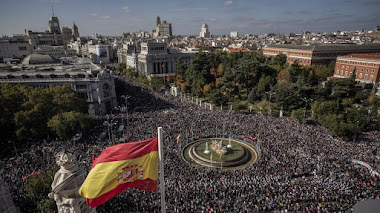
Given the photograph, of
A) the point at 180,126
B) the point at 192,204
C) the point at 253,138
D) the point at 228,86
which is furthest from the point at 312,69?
the point at 192,204

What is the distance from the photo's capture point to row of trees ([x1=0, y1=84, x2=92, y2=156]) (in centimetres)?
3173

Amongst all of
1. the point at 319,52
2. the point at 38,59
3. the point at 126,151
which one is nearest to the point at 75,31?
the point at 38,59

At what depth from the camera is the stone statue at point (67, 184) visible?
7.43m

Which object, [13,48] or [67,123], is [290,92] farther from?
[13,48]

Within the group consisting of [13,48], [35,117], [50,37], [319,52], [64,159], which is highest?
[50,37]

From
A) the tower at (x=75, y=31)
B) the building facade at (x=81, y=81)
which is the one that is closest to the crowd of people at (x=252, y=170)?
the building facade at (x=81, y=81)

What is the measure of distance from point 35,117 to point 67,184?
3076 cm

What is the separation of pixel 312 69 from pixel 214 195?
5434cm

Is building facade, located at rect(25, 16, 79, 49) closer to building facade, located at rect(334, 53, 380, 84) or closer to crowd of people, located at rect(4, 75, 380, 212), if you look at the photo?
crowd of people, located at rect(4, 75, 380, 212)

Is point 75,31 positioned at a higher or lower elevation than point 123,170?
higher

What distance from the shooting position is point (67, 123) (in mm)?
31594

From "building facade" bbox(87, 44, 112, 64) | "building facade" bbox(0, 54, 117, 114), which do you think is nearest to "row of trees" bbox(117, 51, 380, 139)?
"building facade" bbox(0, 54, 117, 114)

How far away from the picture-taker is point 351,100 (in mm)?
45781

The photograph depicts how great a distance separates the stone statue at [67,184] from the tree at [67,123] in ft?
87.4
